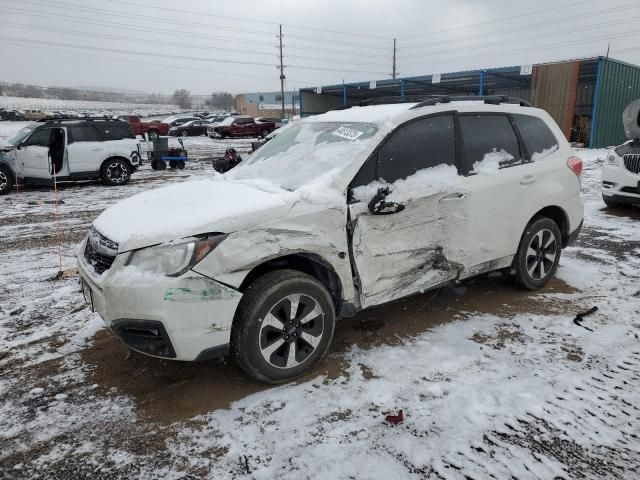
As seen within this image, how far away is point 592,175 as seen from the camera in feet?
44.8

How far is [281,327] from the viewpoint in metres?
3.04

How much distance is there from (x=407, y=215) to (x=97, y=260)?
222 cm

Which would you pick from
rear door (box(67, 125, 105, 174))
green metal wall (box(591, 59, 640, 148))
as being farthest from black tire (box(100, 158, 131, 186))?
green metal wall (box(591, 59, 640, 148))

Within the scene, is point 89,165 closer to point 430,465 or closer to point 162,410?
point 162,410

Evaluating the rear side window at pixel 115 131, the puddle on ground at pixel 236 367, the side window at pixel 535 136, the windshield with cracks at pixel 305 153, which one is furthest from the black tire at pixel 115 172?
the side window at pixel 535 136

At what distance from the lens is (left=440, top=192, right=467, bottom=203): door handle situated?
373 centimetres

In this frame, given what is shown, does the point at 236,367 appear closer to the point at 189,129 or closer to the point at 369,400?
the point at 369,400

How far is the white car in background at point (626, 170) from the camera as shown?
8.01 meters

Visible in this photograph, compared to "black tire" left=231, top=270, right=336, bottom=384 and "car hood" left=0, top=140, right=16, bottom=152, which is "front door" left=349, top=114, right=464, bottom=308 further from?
"car hood" left=0, top=140, right=16, bottom=152

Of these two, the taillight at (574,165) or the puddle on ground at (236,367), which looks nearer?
the puddle on ground at (236,367)

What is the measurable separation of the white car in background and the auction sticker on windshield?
6575mm

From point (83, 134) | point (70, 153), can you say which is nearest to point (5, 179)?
point (70, 153)

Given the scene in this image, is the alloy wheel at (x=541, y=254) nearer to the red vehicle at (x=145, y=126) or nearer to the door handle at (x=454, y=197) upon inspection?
the door handle at (x=454, y=197)

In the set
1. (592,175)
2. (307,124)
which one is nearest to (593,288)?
(307,124)
